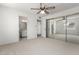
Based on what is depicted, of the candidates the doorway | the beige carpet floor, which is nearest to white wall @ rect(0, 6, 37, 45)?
the doorway

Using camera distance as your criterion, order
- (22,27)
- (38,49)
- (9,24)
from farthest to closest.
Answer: (22,27), (9,24), (38,49)

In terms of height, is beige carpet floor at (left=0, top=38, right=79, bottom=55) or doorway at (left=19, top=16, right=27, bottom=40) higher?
doorway at (left=19, top=16, right=27, bottom=40)

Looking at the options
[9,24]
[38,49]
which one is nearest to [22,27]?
[9,24]

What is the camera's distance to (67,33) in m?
5.56

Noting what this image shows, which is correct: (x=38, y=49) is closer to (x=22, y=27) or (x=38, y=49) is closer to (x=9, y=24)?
(x=9, y=24)

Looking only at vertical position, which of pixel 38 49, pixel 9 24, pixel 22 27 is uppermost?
pixel 9 24

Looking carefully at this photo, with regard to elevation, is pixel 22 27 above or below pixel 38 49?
above

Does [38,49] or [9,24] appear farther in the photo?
[9,24]

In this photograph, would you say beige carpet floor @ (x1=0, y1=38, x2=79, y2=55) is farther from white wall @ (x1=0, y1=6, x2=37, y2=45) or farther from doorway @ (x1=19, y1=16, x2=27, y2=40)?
doorway @ (x1=19, y1=16, x2=27, y2=40)

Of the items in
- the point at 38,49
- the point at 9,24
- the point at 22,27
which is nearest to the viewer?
the point at 38,49

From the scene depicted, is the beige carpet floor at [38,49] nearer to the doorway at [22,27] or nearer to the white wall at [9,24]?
the white wall at [9,24]

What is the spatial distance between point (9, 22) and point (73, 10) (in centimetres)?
385

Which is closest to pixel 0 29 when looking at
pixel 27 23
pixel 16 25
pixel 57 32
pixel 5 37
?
pixel 5 37

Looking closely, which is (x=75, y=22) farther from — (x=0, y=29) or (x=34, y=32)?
(x=0, y=29)
